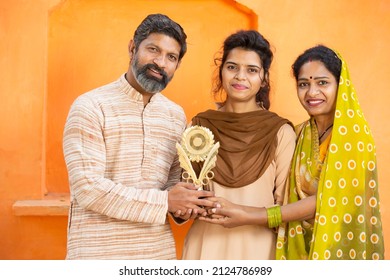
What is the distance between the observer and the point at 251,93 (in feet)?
8.75

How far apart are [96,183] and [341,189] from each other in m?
1.17

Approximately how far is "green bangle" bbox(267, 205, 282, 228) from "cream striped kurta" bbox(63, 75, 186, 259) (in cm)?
50

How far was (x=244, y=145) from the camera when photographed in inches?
103

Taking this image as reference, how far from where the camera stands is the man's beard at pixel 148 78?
2609 mm

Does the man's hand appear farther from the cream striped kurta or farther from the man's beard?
the man's beard

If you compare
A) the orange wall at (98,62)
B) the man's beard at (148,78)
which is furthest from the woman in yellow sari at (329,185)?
the orange wall at (98,62)

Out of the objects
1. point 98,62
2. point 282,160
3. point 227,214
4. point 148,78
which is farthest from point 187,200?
point 98,62

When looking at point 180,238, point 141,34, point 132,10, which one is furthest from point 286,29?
point 180,238

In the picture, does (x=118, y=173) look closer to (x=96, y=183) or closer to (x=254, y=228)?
(x=96, y=183)

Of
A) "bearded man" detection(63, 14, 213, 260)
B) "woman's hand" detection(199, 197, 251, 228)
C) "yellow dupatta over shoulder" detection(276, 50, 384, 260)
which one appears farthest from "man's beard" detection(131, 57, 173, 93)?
"yellow dupatta over shoulder" detection(276, 50, 384, 260)

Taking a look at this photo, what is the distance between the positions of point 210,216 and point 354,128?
807 millimetres

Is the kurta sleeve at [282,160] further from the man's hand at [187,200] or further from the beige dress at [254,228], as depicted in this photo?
the man's hand at [187,200]

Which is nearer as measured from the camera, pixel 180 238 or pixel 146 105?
pixel 146 105

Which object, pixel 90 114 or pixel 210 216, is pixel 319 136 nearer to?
pixel 210 216
